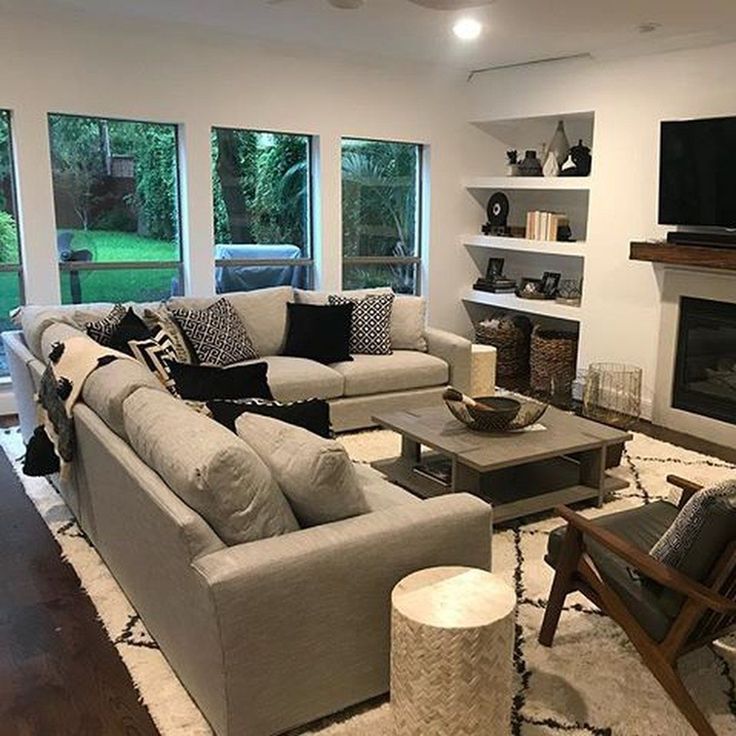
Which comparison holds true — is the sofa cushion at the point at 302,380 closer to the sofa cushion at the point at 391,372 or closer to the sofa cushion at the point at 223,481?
the sofa cushion at the point at 391,372

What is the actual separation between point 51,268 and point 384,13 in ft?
8.90

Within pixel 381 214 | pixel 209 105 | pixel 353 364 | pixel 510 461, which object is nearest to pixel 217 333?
pixel 353 364

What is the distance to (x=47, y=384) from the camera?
342 cm

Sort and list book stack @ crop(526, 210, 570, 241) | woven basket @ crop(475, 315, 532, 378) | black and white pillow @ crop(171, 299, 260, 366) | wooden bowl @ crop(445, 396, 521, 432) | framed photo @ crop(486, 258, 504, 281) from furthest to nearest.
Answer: framed photo @ crop(486, 258, 504, 281) → woven basket @ crop(475, 315, 532, 378) → book stack @ crop(526, 210, 570, 241) → black and white pillow @ crop(171, 299, 260, 366) → wooden bowl @ crop(445, 396, 521, 432)

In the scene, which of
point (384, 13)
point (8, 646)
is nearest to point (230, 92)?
point (384, 13)

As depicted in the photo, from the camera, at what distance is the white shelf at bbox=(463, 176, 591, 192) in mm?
5957

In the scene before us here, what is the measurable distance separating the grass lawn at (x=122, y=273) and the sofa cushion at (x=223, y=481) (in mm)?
3549

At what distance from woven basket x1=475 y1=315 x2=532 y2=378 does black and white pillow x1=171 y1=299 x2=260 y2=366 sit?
8.43 feet

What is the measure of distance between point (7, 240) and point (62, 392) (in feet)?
8.03

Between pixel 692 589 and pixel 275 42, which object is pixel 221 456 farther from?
pixel 275 42

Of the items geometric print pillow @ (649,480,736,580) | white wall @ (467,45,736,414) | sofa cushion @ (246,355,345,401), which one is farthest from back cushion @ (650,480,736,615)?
white wall @ (467,45,736,414)

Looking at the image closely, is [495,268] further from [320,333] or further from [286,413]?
[286,413]

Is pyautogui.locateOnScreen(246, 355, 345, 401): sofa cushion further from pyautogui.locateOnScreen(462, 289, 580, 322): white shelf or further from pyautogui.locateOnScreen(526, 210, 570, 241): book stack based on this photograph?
pyautogui.locateOnScreen(526, 210, 570, 241): book stack

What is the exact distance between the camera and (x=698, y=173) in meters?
4.82
